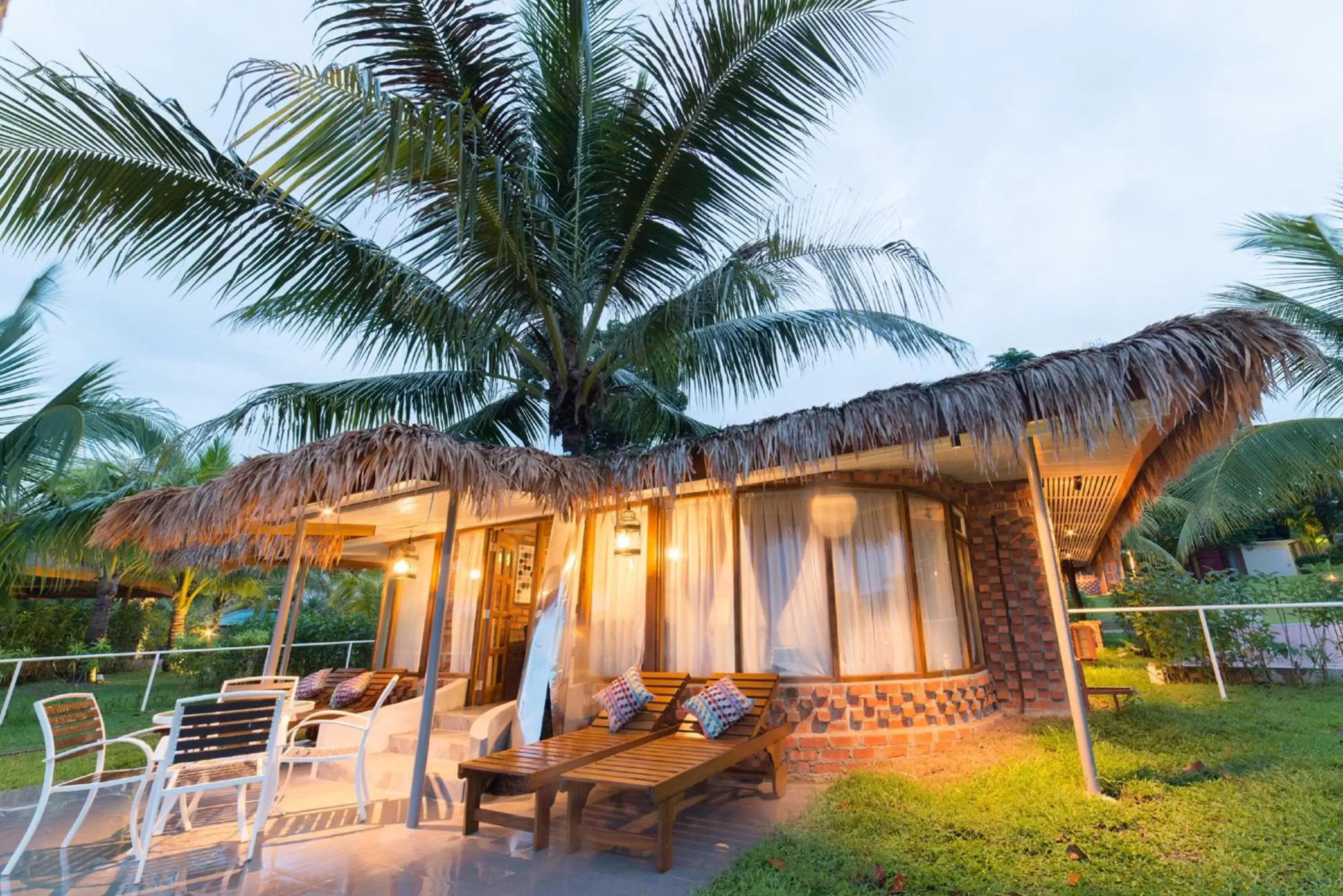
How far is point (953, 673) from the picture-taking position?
5734 mm

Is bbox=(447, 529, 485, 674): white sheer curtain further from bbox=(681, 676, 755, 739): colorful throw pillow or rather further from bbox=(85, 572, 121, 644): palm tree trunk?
bbox=(85, 572, 121, 644): palm tree trunk

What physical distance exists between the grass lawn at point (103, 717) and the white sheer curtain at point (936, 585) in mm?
8128

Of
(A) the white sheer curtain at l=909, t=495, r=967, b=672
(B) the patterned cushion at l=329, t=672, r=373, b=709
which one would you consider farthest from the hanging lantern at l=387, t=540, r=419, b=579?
(A) the white sheer curtain at l=909, t=495, r=967, b=672

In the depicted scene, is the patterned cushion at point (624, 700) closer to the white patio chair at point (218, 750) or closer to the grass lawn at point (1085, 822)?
the grass lawn at point (1085, 822)

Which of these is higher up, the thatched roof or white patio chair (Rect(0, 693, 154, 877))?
the thatched roof

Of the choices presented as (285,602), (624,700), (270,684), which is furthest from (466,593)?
(624,700)

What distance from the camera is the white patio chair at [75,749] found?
3.47 metres

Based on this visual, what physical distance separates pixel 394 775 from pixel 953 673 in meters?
5.20

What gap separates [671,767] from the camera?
372cm

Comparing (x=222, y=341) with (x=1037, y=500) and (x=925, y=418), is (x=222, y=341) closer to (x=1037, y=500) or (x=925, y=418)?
(x=925, y=418)

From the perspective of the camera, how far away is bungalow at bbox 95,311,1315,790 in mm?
4004

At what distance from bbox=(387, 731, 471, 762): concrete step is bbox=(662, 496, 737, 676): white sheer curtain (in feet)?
6.65

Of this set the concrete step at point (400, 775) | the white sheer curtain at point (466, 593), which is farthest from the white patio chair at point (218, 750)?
the white sheer curtain at point (466, 593)

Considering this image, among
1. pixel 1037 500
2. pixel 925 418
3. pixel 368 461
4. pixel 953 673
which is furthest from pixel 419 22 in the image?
pixel 953 673
